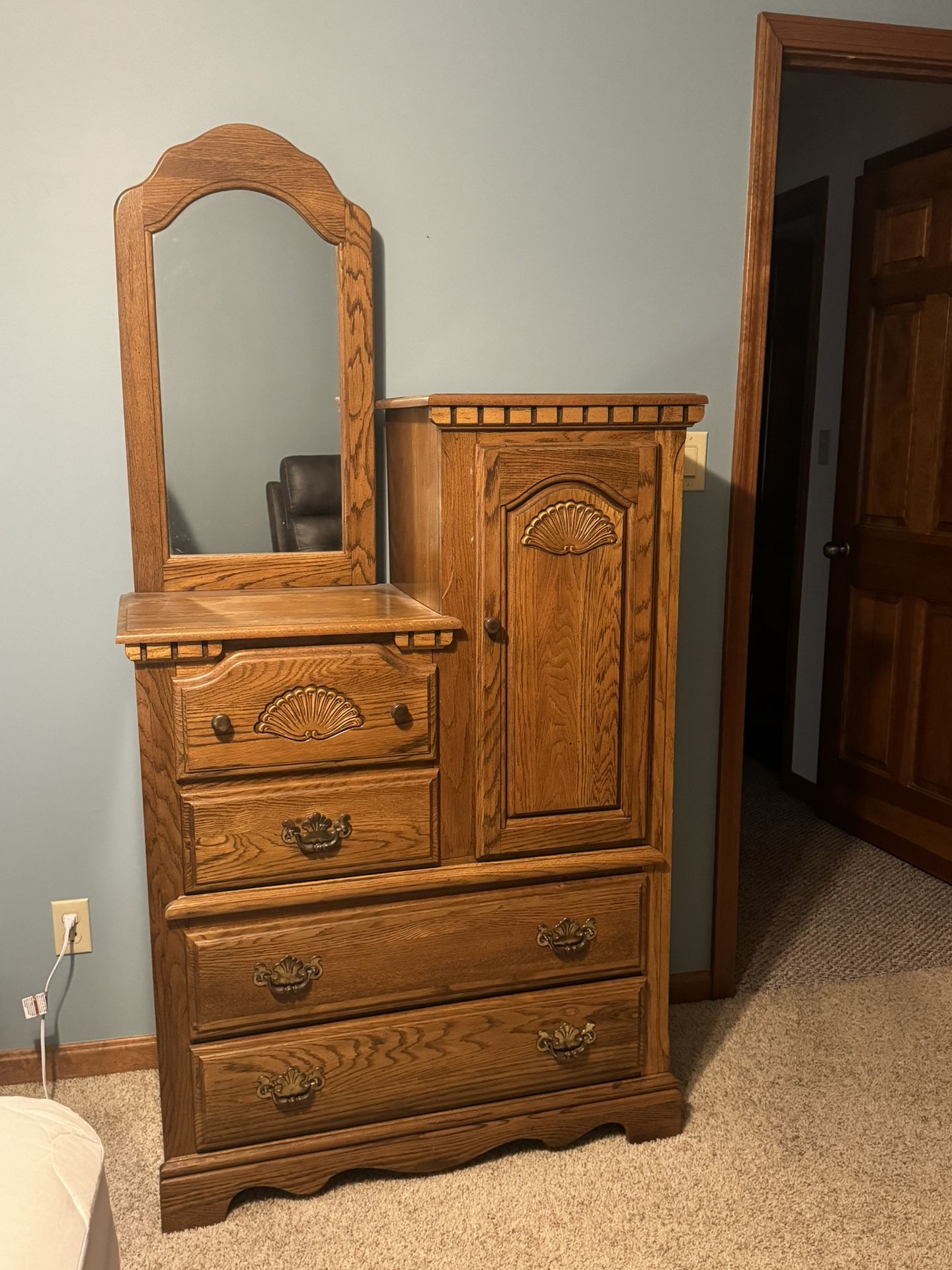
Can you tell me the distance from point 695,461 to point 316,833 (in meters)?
1.18

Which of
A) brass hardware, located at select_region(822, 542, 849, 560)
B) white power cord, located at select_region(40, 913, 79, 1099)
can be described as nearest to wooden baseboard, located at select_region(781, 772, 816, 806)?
brass hardware, located at select_region(822, 542, 849, 560)

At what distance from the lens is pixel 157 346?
200 cm

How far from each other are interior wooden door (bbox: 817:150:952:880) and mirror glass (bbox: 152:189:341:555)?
6.30 feet

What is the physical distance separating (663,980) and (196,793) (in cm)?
94

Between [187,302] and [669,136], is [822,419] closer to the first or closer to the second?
[669,136]

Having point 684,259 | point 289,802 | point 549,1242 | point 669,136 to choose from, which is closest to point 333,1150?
point 549,1242

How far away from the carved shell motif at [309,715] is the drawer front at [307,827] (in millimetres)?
83

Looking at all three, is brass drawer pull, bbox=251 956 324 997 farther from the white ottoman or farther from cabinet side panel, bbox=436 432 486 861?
the white ottoman

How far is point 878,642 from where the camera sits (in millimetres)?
3449

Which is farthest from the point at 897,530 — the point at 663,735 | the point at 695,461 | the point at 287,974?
the point at 287,974

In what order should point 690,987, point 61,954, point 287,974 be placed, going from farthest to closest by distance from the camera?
1. point 690,987
2. point 61,954
3. point 287,974

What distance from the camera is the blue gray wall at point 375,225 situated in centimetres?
195

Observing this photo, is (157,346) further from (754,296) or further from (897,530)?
(897,530)

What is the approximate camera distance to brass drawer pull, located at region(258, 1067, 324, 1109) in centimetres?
182
